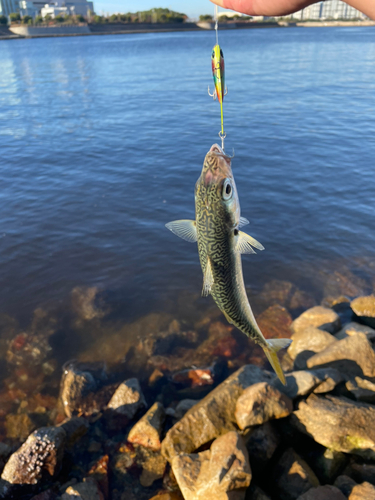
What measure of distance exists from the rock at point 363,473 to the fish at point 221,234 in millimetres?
4251

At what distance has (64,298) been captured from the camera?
13719 mm

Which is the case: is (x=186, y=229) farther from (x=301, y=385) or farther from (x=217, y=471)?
(x=301, y=385)

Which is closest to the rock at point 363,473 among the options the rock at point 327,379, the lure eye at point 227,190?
the rock at point 327,379

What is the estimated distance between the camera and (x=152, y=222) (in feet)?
58.6

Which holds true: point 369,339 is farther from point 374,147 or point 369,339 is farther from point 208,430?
point 374,147

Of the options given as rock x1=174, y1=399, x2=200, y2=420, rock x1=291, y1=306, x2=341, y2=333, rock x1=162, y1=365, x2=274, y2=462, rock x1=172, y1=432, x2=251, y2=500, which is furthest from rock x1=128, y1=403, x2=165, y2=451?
rock x1=291, y1=306, x2=341, y2=333

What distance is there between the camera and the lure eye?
3.69 meters

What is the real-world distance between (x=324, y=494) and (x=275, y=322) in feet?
21.7

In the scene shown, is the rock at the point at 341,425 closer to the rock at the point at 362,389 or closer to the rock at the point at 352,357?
the rock at the point at 362,389

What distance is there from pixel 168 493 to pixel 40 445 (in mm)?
2832

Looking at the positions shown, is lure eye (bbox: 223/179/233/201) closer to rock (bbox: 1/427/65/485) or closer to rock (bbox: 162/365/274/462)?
rock (bbox: 162/365/274/462)

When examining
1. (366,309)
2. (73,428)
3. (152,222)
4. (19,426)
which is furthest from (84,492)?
(152,222)

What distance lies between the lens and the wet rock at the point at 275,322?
12.2m

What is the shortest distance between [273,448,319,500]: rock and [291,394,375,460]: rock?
1.96 ft
